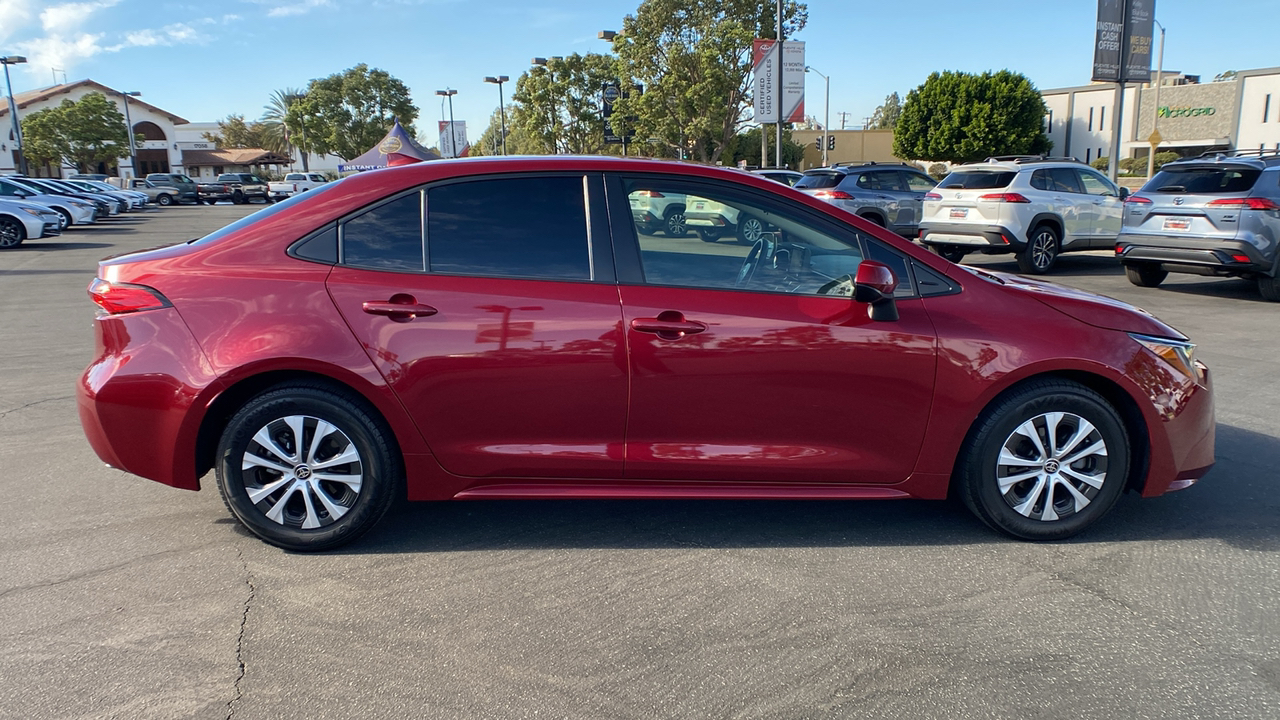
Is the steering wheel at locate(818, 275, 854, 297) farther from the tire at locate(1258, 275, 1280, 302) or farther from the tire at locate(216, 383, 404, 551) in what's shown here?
the tire at locate(1258, 275, 1280, 302)

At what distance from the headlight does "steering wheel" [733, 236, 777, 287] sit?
1.62 meters

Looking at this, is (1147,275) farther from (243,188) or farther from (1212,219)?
(243,188)

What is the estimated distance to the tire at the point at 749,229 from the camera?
3.86 m

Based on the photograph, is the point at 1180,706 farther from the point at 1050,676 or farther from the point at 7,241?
the point at 7,241

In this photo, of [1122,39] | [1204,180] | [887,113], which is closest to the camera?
[1204,180]

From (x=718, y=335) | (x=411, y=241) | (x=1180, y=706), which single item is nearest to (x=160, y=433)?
(x=411, y=241)

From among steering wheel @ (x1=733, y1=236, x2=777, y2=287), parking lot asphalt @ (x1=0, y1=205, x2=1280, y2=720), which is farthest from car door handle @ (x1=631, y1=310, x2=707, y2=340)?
parking lot asphalt @ (x1=0, y1=205, x2=1280, y2=720)

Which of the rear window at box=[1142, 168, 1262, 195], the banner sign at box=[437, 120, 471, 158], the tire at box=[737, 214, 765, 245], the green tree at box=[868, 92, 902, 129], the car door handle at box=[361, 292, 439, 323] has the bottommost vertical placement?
the car door handle at box=[361, 292, 439, 323]

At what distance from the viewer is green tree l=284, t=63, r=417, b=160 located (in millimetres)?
70375

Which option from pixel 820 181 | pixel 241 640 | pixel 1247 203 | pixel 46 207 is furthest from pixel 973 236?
pixel 46 207

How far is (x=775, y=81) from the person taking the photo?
27938 mm

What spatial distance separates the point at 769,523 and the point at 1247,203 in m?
9.36

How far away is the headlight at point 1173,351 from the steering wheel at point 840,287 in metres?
1.27

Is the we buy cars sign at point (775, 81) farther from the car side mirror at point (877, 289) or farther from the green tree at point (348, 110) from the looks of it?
the green tree at point (348, 110)
